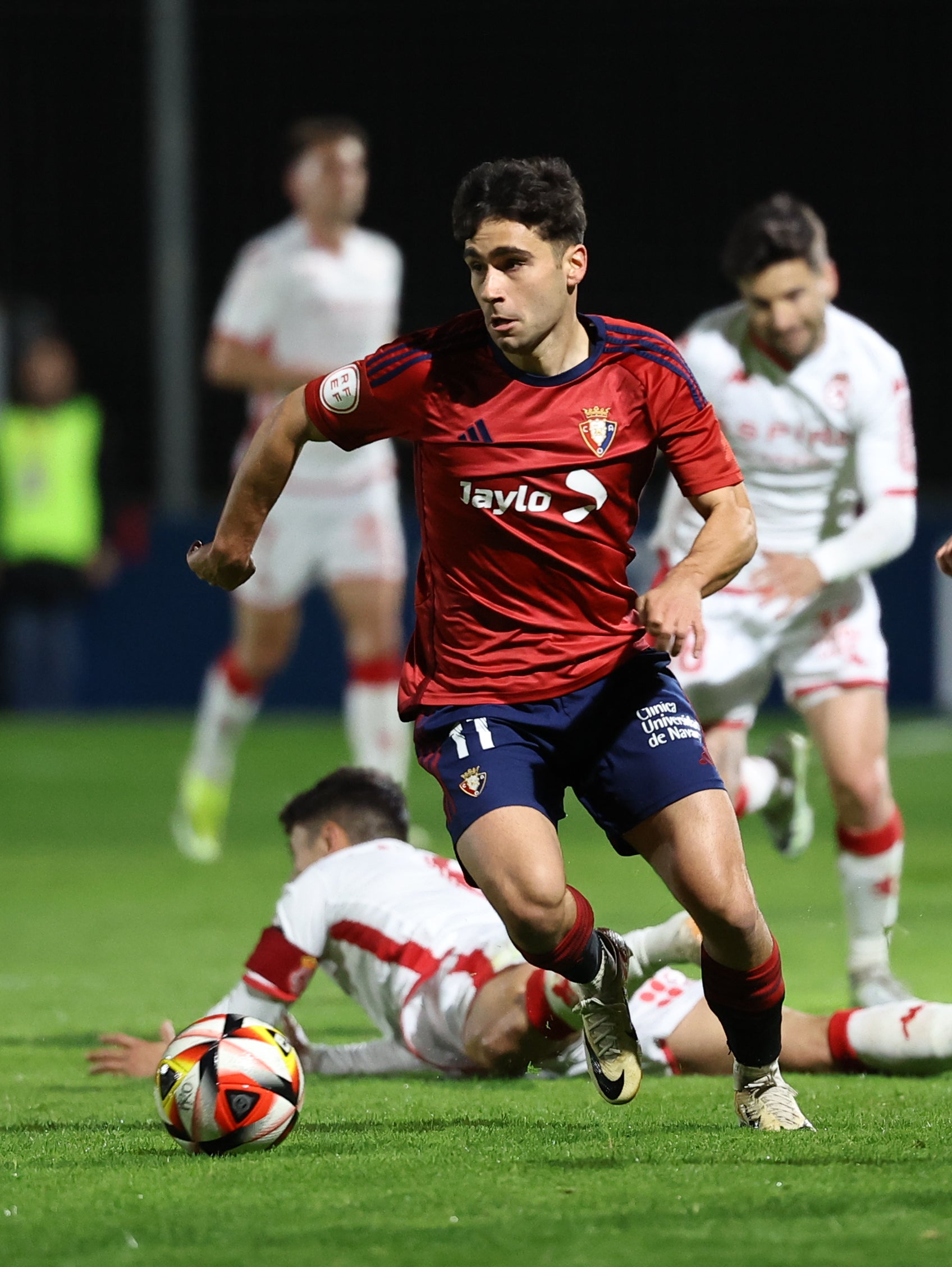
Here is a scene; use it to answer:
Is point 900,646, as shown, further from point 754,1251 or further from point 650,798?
point 754,1251

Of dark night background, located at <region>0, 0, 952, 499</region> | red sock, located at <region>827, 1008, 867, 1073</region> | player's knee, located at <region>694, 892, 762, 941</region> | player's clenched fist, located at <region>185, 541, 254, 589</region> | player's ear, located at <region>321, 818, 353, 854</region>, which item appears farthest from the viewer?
dark night background, located at <region>0, 0, 952, 499</region>

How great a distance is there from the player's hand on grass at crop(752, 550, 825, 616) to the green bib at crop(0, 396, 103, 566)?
963 cm

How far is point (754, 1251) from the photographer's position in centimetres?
327

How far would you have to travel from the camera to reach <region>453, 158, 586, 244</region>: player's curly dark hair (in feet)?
14.1

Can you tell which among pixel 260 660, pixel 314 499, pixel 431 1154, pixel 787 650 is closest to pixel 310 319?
pixel 314 499

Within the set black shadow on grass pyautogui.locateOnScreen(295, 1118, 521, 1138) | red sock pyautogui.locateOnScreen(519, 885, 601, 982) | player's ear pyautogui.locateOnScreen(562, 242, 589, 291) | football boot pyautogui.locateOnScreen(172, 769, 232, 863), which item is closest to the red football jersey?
player's ear pyautogui.locateOnScreen(562, 242, 589, 291)

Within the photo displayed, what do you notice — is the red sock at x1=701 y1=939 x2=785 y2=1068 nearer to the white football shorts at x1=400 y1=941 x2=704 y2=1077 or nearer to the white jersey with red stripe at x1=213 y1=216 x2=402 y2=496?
the white football shorts at x1=400 y1=941 x2=704 y2=1077

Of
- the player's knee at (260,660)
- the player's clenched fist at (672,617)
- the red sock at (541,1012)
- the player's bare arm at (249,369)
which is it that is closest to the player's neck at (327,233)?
the player's bare arm at (249,369)

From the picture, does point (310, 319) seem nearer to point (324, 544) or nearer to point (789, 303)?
point (324, 544)

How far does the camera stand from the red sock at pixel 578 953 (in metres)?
4.25

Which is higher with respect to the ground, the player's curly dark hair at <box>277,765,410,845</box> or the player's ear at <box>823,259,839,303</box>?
the player's ear at <box>823,259,839,303</box>

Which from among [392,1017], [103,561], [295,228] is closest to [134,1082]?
[392,1017]

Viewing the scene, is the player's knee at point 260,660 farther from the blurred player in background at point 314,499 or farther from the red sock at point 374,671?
the red sock at point 374,671

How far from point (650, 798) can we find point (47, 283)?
1336 centimetres
